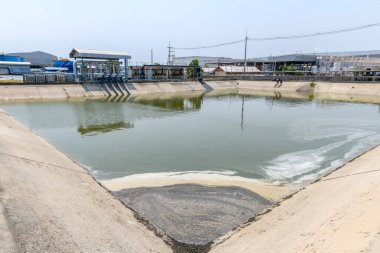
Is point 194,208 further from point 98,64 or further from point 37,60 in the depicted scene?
point 37,60

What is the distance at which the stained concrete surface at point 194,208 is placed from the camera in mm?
9195

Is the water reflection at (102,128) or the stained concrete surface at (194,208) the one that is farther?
the water reflection at (102,128)

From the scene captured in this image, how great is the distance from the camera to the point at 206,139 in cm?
2178

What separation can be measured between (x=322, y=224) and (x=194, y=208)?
4.48m

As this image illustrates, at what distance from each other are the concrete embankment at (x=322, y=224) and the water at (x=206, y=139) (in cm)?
348

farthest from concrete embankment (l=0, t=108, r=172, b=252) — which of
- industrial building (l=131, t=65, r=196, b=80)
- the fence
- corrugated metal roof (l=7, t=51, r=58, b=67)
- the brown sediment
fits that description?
corrugated metal roof (l=7, t=51, r=58, b=67)

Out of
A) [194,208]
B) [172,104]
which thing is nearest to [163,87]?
[172,104]

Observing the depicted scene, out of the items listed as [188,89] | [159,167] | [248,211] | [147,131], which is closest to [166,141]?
[147,131]

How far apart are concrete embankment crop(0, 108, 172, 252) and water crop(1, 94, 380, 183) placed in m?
3.59

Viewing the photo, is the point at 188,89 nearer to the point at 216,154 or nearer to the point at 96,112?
the point at 96,112

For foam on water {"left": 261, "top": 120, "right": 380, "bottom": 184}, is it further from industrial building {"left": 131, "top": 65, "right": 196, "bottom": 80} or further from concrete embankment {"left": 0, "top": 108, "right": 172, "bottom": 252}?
industrial building {"left": 131, "top": 65, "right": 196, "bottom": 80}

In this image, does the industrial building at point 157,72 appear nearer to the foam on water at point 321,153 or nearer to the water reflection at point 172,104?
the water reflection at point 172,104

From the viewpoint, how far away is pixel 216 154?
1781cm

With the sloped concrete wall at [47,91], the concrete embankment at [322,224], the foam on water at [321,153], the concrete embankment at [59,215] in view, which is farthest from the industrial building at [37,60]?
the concrete embankment at [322,224]
